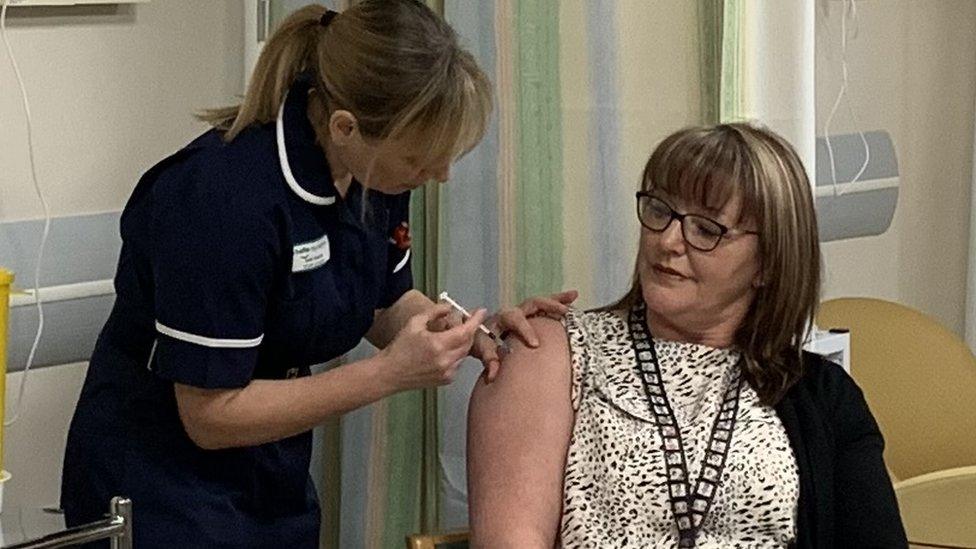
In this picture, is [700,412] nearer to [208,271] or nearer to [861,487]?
[861,487]

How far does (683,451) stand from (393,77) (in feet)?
2.06

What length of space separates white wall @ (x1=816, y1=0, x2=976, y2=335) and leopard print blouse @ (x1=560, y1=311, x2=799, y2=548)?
1.74 meters

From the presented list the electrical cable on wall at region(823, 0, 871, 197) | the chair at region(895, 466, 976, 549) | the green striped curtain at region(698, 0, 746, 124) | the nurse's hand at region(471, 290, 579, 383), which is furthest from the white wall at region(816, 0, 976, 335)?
the nurse's hand at region(471, 290, 579, 383)

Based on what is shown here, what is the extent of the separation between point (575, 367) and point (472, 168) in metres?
0.45

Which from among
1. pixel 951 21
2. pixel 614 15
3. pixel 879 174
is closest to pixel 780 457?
pixel 614 15

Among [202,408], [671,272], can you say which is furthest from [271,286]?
[671,272]

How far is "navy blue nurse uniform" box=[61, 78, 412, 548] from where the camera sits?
1.90m

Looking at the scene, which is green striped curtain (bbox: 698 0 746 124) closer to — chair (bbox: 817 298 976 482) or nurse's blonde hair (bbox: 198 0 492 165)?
nurse's blonde hair (bbox: 198 0 492 165)

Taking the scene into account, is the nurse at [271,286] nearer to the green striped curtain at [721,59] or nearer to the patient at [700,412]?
the patient at [700,412]

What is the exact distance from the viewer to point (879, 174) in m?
3.65

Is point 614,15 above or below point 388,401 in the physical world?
above

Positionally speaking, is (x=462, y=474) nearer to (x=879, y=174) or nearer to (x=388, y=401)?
(x=388, y=401)

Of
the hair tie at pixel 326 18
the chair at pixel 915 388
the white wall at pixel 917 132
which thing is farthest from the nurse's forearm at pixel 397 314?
the white wall at pixel 917 132

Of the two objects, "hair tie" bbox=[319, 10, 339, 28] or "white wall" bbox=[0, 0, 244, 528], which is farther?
"white wall" bbox=[0, 0, 244, 528]
